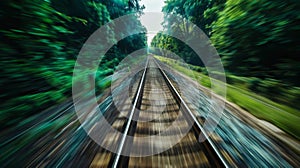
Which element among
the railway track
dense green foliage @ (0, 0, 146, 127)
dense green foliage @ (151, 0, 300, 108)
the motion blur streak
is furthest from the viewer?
dense green foliage @ (151, 0, 300, 108)

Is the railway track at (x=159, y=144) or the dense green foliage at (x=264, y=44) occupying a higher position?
the dense green foliage at (x=264, y=44)

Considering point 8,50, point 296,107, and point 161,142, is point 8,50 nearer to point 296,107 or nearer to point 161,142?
point 161,142

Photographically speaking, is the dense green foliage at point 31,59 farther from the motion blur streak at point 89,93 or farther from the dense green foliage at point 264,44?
the dense green foliage at point 264,44

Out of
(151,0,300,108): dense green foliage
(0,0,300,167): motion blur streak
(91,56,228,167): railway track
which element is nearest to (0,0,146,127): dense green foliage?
(0,0,300,167): motion blur streak

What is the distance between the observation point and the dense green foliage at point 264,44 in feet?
15.2

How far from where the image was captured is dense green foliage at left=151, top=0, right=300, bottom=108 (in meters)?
4.63

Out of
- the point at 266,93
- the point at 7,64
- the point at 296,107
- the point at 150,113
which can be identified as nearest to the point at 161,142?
the point at 150,113

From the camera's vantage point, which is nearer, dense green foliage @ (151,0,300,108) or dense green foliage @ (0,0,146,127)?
dense green foliage @ (0,0,146,127)

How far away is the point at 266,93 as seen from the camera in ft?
17.6

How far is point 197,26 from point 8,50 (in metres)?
14.5

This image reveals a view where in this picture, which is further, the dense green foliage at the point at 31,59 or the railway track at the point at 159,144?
the dense green foliage at the point at 31,59

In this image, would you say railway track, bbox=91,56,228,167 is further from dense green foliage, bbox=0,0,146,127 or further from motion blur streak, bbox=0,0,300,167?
dense green foliage, bbox=0,0,146,127

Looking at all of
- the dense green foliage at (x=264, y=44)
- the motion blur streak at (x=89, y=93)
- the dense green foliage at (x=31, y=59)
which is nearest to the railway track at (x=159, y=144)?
the motion blur streak at (x=89, y=93)

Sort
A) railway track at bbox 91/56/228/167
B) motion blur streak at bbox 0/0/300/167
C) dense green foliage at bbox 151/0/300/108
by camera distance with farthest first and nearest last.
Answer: dense green foliage at bbox 151/0/300/108 < motion blur streak at bbox 0/0/300/167 < railway track at bbox 91/56/228/167
